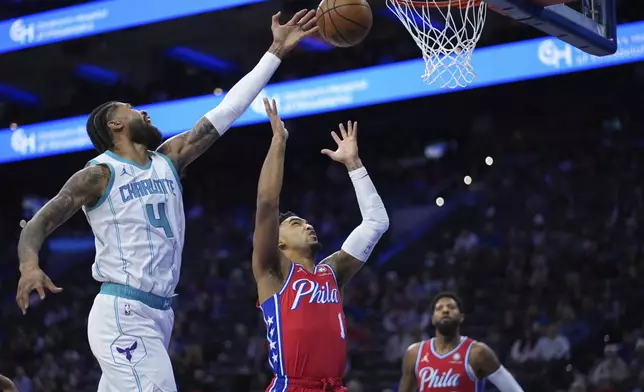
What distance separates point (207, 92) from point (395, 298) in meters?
4.73

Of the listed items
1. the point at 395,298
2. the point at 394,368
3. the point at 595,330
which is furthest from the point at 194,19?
the point at 595,330

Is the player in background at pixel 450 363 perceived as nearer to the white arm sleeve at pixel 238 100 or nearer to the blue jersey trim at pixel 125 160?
the white arm sleeve at pixel 238 100

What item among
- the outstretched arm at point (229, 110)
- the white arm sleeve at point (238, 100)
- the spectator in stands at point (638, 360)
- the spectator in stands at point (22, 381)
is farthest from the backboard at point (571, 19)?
the spectator in stands at point (22, 381)

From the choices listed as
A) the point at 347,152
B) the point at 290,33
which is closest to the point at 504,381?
the point at 347,152

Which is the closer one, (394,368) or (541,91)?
(394,368)

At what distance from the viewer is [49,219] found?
3.92m

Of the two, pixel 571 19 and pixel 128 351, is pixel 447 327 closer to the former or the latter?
pixel 571 19

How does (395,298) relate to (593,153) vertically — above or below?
below

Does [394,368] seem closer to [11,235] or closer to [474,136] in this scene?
[474,136]

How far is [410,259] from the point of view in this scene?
15.7 m

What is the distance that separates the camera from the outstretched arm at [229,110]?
179 inches

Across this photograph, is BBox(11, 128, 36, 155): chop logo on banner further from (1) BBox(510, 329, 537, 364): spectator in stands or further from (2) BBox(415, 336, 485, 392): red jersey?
(2) BBox(415, 336, 485, 392): red jersey

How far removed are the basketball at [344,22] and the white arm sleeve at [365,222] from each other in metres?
0.91

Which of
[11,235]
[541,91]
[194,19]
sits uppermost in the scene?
[194,19]
